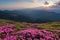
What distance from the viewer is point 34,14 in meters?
45.2

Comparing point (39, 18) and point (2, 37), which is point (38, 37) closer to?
point (2, 37)

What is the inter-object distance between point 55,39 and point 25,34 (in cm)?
289

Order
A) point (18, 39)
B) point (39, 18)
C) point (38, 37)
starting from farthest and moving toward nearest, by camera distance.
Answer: point (39, 18) → point (38, 37) → point (18, 39)

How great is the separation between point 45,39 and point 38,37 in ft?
2.27

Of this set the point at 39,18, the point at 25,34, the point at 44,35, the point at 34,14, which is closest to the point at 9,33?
the point at 25,34

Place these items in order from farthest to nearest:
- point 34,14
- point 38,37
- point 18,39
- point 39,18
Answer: point 39,18 < point 34,14 < point 38,37 < point 18,39

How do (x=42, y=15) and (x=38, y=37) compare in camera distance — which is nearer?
(x=38, y=37)

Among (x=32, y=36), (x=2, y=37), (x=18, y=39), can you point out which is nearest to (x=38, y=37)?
(x=32, y=36)

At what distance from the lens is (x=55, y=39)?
61.1 feet

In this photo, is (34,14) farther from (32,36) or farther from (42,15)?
(32,36)

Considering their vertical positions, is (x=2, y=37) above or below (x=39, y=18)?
above

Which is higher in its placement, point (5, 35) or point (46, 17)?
point (5, 35)

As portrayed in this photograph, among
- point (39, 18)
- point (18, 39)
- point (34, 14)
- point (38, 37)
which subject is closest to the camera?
point (18, 39)

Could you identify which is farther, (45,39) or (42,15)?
(42,15)
